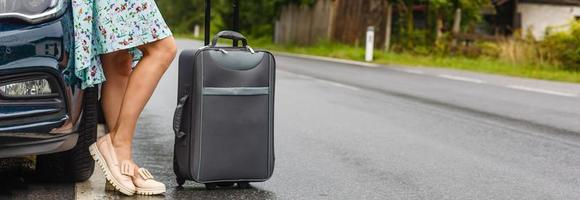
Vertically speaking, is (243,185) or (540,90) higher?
(243,185)

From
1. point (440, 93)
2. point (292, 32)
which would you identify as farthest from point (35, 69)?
point (292, 32)

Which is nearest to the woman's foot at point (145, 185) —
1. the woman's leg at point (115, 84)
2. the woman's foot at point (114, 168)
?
the woman's foot at point (114, 168)

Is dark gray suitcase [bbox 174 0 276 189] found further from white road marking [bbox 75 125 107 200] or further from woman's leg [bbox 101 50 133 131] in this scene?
white road marking [bbox 75 125 107 200]

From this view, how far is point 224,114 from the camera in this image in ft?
14.7

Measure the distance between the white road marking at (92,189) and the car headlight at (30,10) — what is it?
0.82m

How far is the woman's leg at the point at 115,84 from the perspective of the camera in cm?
446

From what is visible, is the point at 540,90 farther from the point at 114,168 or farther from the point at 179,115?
the point at 114,168

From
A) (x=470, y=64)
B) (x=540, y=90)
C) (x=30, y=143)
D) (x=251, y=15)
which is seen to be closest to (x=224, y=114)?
(x=30, y=143)

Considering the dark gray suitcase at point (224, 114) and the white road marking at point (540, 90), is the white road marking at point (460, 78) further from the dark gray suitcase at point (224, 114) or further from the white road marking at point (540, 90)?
the dark gray suitcase at point (224, 114)

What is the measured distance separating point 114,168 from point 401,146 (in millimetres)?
2886

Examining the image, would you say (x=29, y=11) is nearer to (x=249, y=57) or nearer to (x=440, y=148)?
(x=249, y=57)

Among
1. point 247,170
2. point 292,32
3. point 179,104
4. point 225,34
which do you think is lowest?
point 292,32

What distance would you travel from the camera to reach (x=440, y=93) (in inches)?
503

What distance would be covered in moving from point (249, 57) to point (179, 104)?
37cm
